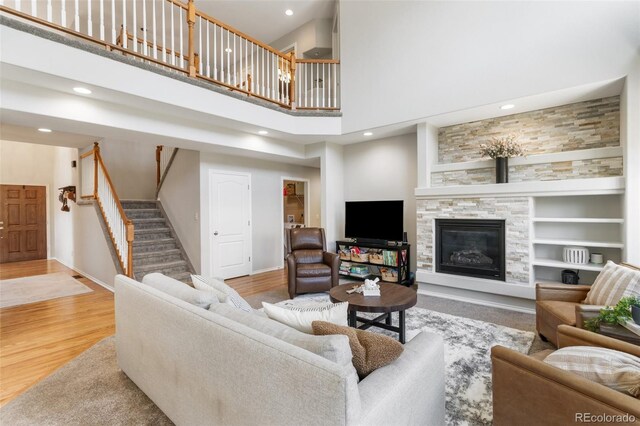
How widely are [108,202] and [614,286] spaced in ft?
21.9

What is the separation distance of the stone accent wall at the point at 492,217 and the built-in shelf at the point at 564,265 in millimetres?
154

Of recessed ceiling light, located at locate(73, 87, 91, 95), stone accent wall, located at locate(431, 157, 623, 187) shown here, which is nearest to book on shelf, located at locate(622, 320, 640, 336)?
stone accent wall, located at locate(431, 157, 623, 187)

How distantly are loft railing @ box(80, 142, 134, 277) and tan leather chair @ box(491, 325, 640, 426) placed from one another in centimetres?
485

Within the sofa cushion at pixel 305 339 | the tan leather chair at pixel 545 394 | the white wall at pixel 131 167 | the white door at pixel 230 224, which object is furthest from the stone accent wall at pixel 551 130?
the white wall at pixel 131 167

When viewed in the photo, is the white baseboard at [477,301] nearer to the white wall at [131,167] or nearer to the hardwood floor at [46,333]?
the hardwood floor at [46,333]

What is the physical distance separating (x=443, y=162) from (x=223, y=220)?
4.08m

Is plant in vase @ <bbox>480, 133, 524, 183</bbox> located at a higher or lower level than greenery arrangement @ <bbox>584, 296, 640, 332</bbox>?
higher

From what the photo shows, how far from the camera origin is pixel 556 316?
8.12 ft

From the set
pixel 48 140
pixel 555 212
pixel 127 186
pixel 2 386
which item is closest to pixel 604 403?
pixel 555 212

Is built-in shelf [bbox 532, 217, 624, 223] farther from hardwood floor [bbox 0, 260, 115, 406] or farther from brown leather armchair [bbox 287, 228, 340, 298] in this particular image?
hardwood floor [bbox 0, 260, 115, 406]

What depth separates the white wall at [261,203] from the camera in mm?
5422

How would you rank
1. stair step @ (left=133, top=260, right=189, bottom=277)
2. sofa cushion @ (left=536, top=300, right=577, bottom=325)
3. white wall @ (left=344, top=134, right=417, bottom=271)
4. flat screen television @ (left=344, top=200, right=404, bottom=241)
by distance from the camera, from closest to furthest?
sofa cushion @ (left=536, top=300, right=577, bottom=325) < flat screen television @ (left=344, top=200, right=404, bottom=241) < stair step @ (left=133, top=260, right=189, bottom=277) < white wall @ (left=344, top=134, right=417, bottom=271)

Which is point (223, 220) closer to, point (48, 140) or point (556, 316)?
point (48, 140)

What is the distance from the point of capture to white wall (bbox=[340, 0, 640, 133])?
3.11 m
